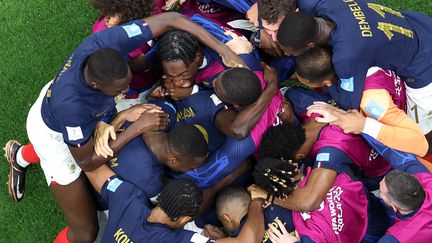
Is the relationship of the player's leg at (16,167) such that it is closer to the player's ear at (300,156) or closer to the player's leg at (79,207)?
the player's leg at (79,207)

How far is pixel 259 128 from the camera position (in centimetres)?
396

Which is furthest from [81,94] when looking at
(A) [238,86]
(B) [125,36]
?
(A) [238,86]

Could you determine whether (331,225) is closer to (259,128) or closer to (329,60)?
(259,128)

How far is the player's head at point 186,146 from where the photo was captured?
3.54 meters

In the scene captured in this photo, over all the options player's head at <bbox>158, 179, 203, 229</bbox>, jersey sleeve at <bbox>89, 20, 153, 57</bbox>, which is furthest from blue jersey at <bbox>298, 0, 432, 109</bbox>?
player's head at <bbox>158, 179, 203, 229</bbox>

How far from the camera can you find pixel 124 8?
4.14 m

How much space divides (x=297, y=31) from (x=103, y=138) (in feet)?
4.92

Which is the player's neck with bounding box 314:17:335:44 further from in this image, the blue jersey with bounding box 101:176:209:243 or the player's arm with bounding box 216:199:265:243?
the blue jersey with bounding box 101:176:209:243

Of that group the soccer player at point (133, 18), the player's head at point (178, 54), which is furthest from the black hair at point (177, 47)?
the soccer player at point (133, 18)

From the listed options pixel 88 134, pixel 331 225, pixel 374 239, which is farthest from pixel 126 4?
pixel 374 239

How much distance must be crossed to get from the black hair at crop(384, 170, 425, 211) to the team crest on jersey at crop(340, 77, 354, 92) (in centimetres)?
64

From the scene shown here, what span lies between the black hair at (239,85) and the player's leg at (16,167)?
204 centimetres

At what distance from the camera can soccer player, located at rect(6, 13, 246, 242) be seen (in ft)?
11.6

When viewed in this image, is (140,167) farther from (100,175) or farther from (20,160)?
(20,160)
